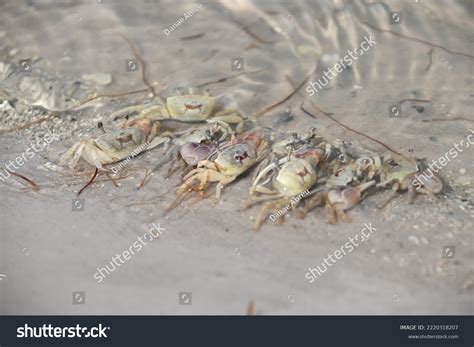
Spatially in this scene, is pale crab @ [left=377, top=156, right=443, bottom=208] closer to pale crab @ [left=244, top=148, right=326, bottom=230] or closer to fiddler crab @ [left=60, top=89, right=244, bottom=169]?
pale crab @ [left=244, top=148, right=326, bottom=230]

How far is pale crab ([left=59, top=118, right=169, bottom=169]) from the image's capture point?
3887 millimetres

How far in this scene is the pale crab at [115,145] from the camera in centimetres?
389

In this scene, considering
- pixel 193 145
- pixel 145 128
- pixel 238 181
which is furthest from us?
pixel 145 128

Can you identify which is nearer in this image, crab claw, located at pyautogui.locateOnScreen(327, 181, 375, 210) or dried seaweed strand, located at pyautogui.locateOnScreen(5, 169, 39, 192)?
crab claw, located at pyautogui.locateOnScreen(327, 181, 375, 210)

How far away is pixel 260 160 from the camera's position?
385 cm

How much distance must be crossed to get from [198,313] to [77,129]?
1825 millimetres

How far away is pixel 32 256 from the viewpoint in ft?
11.1

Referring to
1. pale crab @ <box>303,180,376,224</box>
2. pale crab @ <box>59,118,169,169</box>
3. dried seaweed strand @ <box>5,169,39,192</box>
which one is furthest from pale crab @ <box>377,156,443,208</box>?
dried seaweed strand @ <box>5,169,39,192</box>

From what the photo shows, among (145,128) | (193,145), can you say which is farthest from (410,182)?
(145,128)

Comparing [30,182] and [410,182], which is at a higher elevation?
[410,182]

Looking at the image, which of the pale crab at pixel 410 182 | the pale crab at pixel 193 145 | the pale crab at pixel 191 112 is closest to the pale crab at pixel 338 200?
the pale crab at pixel 410 182

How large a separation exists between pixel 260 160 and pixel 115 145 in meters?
0.87

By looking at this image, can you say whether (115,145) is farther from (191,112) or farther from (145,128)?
(191,112)
